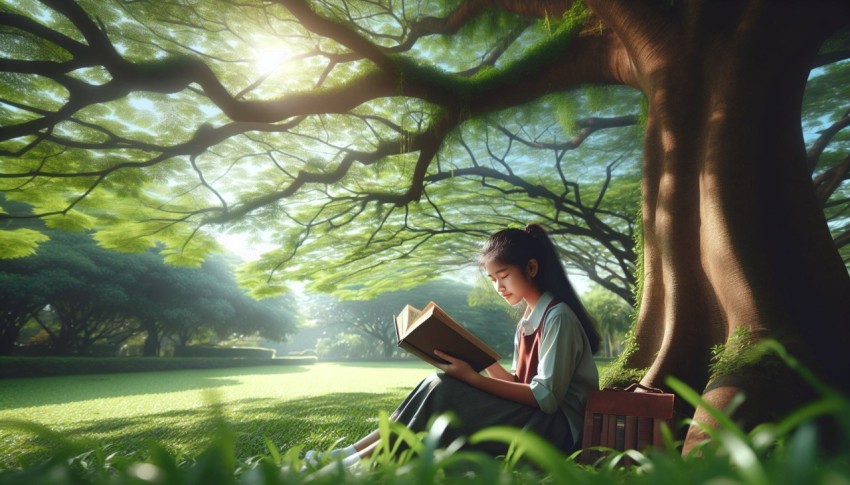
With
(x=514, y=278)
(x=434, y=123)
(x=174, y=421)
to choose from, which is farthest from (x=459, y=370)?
(x=174, y=421)

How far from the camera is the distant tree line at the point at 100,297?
52.0 ft

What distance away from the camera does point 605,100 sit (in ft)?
16.4

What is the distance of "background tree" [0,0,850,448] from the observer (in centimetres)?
254

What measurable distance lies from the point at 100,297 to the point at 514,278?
2045 centimetres

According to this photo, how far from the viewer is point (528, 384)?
180 cm

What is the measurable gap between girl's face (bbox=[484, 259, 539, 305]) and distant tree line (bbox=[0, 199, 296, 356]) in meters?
14.4

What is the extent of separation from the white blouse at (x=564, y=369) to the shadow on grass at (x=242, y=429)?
5.08ft

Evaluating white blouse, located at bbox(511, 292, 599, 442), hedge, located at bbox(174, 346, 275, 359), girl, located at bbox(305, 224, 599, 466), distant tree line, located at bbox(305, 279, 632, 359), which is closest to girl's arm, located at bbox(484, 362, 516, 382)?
girl, located at bbox(305, 224, 599, 466)

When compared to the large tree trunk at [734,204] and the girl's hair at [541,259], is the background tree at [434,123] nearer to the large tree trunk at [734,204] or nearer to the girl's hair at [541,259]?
the large tree trunk at [734,204]

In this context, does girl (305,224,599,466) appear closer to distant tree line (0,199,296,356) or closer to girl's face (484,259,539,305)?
girl's face (484,259,539,305)

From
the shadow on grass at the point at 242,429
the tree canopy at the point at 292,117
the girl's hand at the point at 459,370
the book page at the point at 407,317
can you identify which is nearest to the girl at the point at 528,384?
the girl's hand at the point at 459,370

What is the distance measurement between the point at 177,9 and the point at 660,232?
5.15 metres

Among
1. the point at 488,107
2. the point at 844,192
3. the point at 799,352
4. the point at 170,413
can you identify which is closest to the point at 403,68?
the point at 488,107

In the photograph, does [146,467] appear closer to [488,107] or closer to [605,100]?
[488,107]
